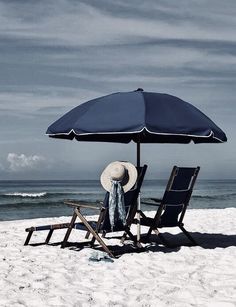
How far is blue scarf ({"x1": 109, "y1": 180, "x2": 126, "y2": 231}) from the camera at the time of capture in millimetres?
6184

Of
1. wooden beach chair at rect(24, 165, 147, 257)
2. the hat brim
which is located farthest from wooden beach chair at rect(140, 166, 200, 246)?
the hat brim

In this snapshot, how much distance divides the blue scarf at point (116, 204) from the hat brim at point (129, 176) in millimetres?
110

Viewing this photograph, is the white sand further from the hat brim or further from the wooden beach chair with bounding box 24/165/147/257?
the hat brim

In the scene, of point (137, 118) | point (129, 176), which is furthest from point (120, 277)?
point (137, 118)

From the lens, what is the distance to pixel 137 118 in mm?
5855

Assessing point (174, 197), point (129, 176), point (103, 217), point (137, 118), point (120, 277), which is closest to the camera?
point (120, 277)

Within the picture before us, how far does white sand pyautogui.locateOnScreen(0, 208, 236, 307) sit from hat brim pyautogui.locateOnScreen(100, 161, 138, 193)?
798 millimetres

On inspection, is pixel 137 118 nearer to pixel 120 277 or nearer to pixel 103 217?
pixel 103 217

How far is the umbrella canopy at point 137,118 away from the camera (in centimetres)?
583

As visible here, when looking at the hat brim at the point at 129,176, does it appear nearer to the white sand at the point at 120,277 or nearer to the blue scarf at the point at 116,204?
the blue scarf at the point at 116,204

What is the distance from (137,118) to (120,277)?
1.71 m

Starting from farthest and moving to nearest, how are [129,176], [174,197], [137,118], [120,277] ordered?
[174,197] < [129,176] < [137,118] < [120,277]

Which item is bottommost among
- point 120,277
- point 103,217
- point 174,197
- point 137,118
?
point 120,277

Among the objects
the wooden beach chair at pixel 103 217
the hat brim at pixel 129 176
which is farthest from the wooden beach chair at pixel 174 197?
the hat brim at pixel 129 176
